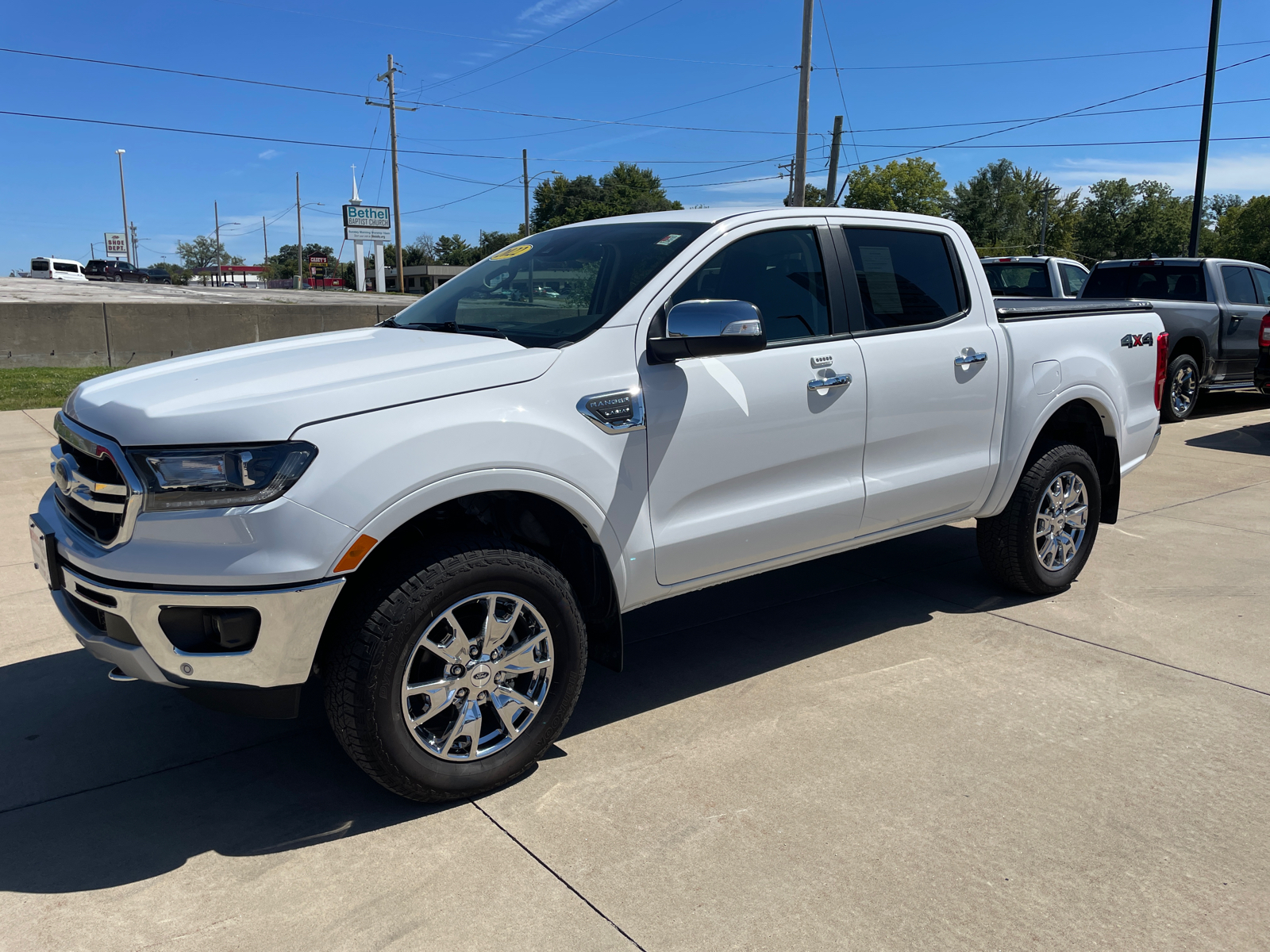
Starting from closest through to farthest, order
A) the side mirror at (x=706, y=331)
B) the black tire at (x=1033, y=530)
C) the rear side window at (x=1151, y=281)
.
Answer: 1. the side mirror at (x=706, y=331)
2. the black tire at (x=1033, y=530)
3. the rear side window at (x=1151, y=281)

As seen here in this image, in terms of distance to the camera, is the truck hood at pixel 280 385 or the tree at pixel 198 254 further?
the tree at pixel 198 254

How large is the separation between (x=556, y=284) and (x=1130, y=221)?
368ft

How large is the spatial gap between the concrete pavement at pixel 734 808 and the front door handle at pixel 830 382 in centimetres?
123

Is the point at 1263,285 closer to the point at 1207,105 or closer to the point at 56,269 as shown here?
the point at 1207,105

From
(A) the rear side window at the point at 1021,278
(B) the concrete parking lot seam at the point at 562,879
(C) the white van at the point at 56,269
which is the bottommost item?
(B) the concrete parking lot seam at the point at 562,879

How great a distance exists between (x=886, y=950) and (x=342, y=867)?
1509 mm

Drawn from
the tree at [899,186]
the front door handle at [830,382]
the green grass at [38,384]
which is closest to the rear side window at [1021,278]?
the front door handle at [830,382]

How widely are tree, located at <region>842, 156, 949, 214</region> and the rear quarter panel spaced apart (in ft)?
250

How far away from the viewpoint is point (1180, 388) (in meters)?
11.8

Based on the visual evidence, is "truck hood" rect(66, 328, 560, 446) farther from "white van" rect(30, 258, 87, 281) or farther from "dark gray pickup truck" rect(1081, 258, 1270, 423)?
"white van" rect(30, 258, 87, 281)

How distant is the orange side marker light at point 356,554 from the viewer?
270 cm

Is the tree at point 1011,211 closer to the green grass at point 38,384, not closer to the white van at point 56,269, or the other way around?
the white van at point 56,269

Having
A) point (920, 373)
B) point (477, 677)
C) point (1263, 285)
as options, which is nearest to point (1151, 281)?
point (1263, 285)

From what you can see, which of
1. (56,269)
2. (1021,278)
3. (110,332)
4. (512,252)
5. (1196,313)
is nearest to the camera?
(512,252)
